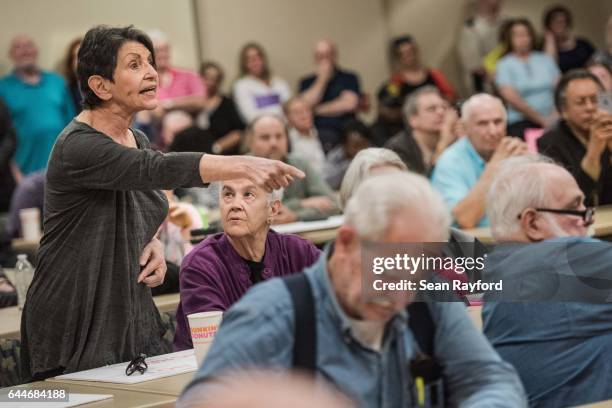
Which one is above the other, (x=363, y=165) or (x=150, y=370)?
(x=363, y=165)

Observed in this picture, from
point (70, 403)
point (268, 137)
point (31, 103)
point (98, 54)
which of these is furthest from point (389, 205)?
point (31, 103)

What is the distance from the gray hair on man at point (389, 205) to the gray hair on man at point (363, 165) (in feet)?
6.99

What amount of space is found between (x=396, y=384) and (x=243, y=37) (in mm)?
8483

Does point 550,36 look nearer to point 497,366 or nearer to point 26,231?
point 26,231

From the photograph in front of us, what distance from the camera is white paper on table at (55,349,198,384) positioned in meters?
2.82

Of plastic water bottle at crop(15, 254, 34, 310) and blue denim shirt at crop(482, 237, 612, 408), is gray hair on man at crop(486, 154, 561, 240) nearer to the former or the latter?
blue denim shirt at crop(482, 237, 612, 408)

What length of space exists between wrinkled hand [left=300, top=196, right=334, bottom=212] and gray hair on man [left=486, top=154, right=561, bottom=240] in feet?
11.1

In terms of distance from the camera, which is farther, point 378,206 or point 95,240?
point 95,240

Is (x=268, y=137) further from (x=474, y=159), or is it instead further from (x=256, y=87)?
(x=256, y=87)

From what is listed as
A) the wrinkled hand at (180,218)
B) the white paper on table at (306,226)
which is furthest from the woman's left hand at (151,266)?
the white paper on table at (306,226)

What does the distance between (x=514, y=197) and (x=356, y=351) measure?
1.20m

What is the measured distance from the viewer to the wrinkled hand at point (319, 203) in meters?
6.50

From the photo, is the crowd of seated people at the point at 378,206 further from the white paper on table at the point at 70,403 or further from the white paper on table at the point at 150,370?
the white paper on table at the point at 70,403

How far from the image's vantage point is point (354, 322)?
2.00 metres
